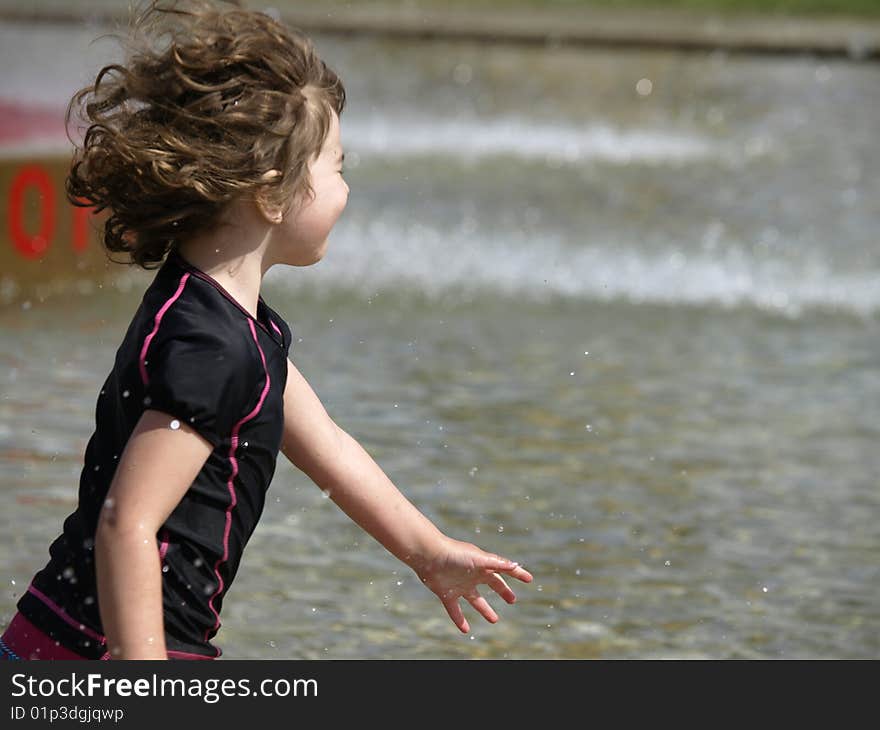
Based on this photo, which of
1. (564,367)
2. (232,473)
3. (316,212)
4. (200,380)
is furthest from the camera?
(564,367)

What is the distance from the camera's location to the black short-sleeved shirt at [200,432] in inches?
88.0

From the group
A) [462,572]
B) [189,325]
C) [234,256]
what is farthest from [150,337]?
[462,572]

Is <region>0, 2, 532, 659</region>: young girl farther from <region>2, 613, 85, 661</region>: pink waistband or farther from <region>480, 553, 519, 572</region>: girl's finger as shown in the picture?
<region>480, 553, 519, 572</region>: girl's finger

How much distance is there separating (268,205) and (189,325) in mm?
242

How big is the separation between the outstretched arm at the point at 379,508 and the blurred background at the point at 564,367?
88cm

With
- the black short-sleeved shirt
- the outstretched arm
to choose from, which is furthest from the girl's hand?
the black short-sleeved shirt

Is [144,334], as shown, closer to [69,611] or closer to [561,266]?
[69,611]

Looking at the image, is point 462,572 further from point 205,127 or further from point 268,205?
point 205,127

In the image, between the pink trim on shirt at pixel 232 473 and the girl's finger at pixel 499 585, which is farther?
the girl's finger at pixel 499 585

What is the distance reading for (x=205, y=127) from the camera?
7.76 ft

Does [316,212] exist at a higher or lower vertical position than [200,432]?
higher

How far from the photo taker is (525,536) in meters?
4.33

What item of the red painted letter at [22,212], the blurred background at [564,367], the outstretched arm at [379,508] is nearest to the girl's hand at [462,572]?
the outstretched arm at [379,508]

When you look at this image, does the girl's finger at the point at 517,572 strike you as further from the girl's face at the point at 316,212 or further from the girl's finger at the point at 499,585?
the girl's face at the point at 316,212
